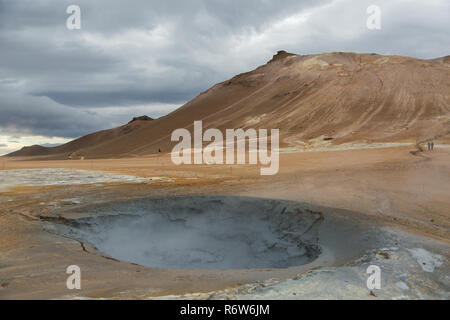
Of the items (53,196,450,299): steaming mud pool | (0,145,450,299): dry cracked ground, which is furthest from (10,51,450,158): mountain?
(53,196,450,299): steaming mud pool

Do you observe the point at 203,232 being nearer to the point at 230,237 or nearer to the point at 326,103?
the point at 230,237

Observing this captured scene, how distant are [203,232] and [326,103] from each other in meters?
28.7

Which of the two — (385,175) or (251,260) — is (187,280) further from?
(385,175)

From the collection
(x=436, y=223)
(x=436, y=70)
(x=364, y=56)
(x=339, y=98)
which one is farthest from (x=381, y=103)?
(x=436, y=223)

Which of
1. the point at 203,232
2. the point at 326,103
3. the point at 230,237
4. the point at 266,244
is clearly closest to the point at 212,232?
the point at 203,232

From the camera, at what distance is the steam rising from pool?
647 cm

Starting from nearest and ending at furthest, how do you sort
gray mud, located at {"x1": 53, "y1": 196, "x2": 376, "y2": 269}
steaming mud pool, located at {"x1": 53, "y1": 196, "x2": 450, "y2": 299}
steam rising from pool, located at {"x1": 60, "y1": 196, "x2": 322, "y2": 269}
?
steaming mud pool, located at {"x1": 53, "y1": 196, "x2": 450, "y2": 299}
gray mud, located at {"x1": 53, "y1": 196, "x2": 376, "y2": 269}
steam rising from pool, located at {"x1": 60, "y1": 196, "x2": 322, "y2": 269}

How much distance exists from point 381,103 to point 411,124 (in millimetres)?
4820

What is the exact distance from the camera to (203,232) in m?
7.61

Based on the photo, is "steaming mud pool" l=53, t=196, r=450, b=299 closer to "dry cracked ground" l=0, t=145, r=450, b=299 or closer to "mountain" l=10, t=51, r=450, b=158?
"dry cracked ground" l=0, t=145, r=450, b=299

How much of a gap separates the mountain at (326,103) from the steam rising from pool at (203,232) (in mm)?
20299

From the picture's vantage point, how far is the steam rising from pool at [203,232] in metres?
6.47

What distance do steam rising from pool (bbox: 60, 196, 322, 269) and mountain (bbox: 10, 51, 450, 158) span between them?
20299 millimetres
